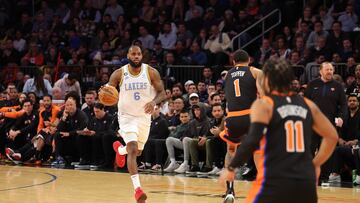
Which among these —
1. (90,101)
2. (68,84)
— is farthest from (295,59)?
(68,84)

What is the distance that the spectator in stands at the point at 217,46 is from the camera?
19.6m

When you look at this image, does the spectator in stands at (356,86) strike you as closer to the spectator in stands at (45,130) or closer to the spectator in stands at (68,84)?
the spectator in stands at (45,130)

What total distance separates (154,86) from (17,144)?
8.67 m

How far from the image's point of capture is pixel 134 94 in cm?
1058

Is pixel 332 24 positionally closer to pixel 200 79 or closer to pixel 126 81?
pixel 200 79

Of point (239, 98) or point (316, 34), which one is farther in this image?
point (316, 34)

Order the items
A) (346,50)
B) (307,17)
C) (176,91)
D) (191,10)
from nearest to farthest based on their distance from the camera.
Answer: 1. (346,50)
2. (176,91)
3. (307,17)
4. (191,10)

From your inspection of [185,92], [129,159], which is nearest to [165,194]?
[129,159]

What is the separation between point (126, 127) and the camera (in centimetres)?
1048

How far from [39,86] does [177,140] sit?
6092 mm

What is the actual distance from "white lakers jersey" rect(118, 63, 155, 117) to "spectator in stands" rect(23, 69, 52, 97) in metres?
9.88

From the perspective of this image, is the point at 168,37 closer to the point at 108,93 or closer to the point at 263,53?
the point at 263,53

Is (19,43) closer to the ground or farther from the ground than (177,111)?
farther from the ground

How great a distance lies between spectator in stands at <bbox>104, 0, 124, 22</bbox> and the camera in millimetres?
23750
